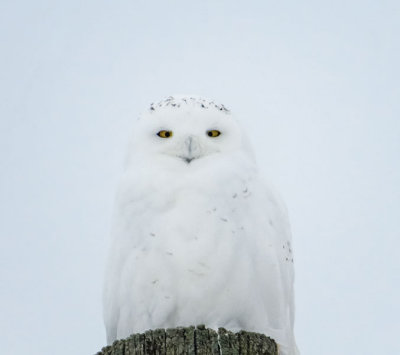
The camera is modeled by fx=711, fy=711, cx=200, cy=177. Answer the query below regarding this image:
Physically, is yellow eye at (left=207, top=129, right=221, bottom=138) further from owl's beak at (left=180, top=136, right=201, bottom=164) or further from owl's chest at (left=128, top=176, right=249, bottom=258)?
owl's chest at (left=128, top=176, right=249, bottom=258)

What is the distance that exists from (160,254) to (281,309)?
862 mm

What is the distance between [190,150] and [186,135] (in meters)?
0.11

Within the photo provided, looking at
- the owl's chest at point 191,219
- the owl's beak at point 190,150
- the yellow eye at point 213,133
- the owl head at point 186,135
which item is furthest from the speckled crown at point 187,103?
the owl's chest at point 191,219

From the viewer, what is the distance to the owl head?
461 centimetres

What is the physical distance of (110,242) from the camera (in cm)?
468

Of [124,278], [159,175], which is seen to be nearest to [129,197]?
[159,175]

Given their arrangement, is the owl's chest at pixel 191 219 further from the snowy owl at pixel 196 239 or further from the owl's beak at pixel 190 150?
the owl's beak at pixel 190 150

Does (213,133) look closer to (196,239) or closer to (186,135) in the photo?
(186,135)

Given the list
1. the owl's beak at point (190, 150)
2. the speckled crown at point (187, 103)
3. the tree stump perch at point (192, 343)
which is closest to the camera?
the tree stump perch at point (192, 343)

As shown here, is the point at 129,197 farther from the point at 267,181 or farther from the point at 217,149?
the point at 267,181

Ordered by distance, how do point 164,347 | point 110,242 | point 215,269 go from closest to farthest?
point 164,347 < point 215,269 < point 110,242

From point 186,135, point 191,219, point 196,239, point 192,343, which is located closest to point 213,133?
point 186,135

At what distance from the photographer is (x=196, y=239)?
169 inches

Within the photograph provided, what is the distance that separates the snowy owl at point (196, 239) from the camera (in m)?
4.28
